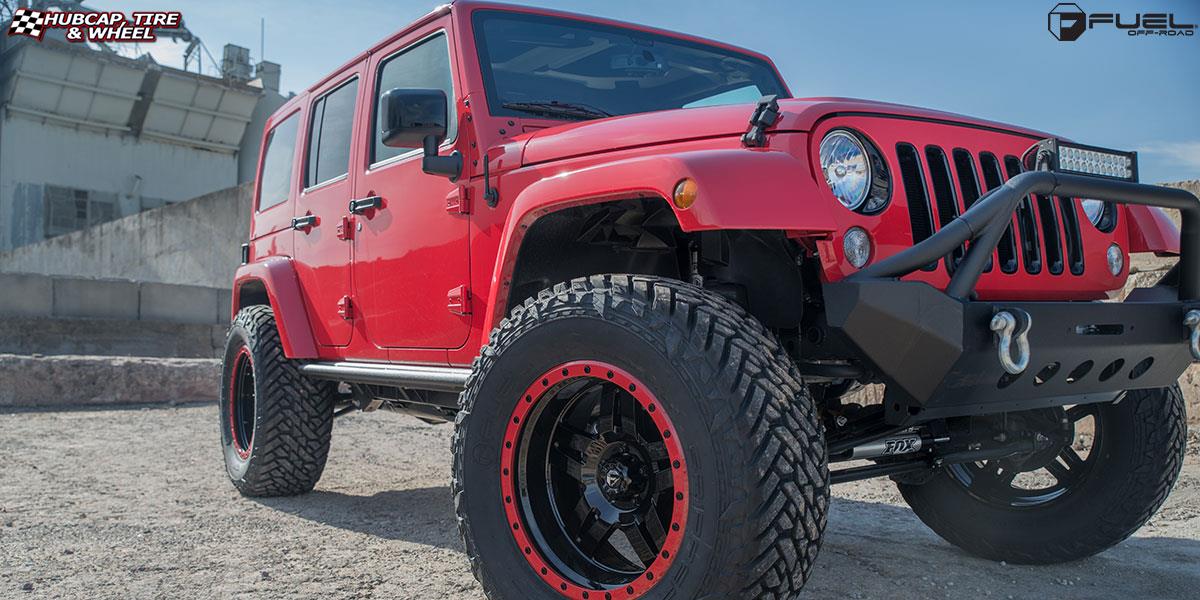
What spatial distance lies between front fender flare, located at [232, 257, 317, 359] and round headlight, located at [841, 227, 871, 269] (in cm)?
305

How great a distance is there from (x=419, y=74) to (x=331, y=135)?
3.25ft

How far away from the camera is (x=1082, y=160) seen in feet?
9.42

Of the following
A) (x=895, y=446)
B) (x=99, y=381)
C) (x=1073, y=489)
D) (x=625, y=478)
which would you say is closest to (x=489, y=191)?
(x=625, y=478)

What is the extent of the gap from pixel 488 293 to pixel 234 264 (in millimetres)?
17058

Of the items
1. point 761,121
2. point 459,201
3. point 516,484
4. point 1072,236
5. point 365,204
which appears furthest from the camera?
point 365,204

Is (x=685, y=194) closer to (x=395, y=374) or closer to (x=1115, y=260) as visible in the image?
(x=1115, y=260)

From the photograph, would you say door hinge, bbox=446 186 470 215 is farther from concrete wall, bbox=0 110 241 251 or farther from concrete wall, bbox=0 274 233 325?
concrete wall, bbox=0 110 241 251

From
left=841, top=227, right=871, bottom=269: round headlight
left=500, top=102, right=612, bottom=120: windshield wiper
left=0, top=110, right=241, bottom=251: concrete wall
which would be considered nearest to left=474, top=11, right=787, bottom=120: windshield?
left=500, top=102, right=612, bottom=120: windshield wiper

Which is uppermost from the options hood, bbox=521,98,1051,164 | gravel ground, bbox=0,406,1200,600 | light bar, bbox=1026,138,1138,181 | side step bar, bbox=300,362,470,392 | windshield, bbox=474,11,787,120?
windshield, bbox=474,11,787,120

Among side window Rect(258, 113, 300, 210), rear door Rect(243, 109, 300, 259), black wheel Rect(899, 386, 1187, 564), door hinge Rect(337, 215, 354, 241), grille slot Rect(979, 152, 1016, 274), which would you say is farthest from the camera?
side window Rect(258, 113, 300, 210)

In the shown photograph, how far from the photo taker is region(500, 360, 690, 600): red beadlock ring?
2383mm

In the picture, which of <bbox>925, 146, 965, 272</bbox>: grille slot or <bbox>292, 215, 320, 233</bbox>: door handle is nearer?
<bbox>925, 146, 965, 272</bbox>: grille slot

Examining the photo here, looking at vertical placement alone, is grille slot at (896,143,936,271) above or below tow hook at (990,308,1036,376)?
above

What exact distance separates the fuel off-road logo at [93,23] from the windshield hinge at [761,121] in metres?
24.3
